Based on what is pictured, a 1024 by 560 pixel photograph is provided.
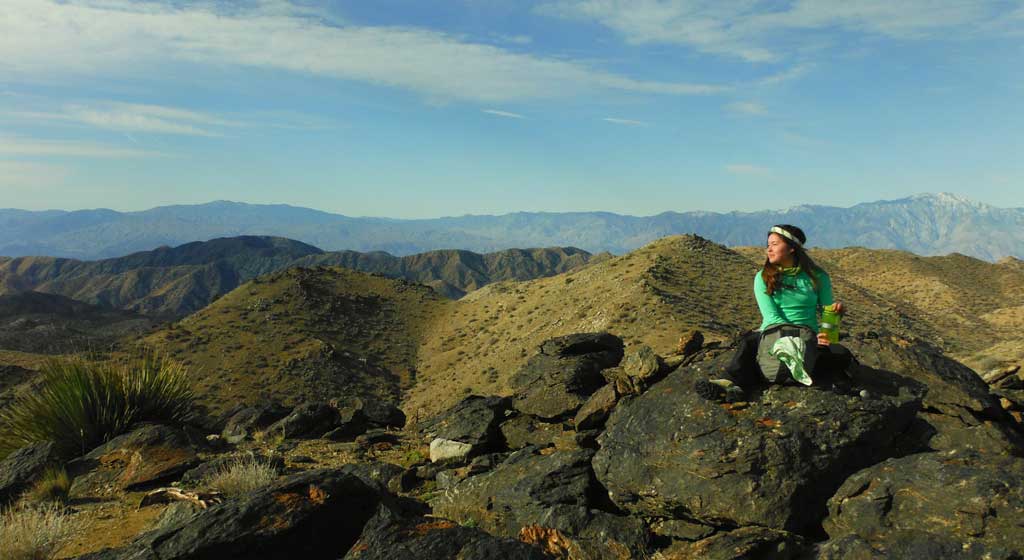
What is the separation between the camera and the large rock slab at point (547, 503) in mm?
6012

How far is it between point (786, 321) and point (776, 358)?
1.55 ft

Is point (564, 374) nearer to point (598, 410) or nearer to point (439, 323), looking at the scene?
point (598, 410)

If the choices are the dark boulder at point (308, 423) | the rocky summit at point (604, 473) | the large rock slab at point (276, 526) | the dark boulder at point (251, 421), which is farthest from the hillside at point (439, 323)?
the large rock slab at point (276, 526)

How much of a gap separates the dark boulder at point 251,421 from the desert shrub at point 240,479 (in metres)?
5.35

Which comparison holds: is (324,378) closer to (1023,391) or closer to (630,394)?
(630,394)

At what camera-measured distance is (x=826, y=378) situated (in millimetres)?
6609

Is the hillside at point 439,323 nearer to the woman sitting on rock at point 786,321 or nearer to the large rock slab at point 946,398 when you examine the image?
the large rock slab at point 946,398

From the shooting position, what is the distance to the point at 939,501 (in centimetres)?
505

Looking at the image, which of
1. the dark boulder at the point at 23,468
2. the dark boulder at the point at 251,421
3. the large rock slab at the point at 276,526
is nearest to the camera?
the large rock slab at the point at 276,526

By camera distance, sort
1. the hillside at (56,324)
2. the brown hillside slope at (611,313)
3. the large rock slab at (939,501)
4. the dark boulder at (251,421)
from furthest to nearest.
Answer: the hillside at (56,324)
the brown hillside slope at (611,313)
the dark boulder at (251,421)
the large rock slab at (939,501)

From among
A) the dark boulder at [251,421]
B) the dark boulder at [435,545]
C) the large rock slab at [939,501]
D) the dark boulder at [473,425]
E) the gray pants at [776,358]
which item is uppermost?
the gray pants at [776,358]

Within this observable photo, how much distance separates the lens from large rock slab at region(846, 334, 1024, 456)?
6531 mm

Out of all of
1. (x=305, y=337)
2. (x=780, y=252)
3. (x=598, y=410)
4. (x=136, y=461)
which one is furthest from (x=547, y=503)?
(x=305, y=337)

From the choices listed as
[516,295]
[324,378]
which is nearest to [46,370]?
[324,378]
